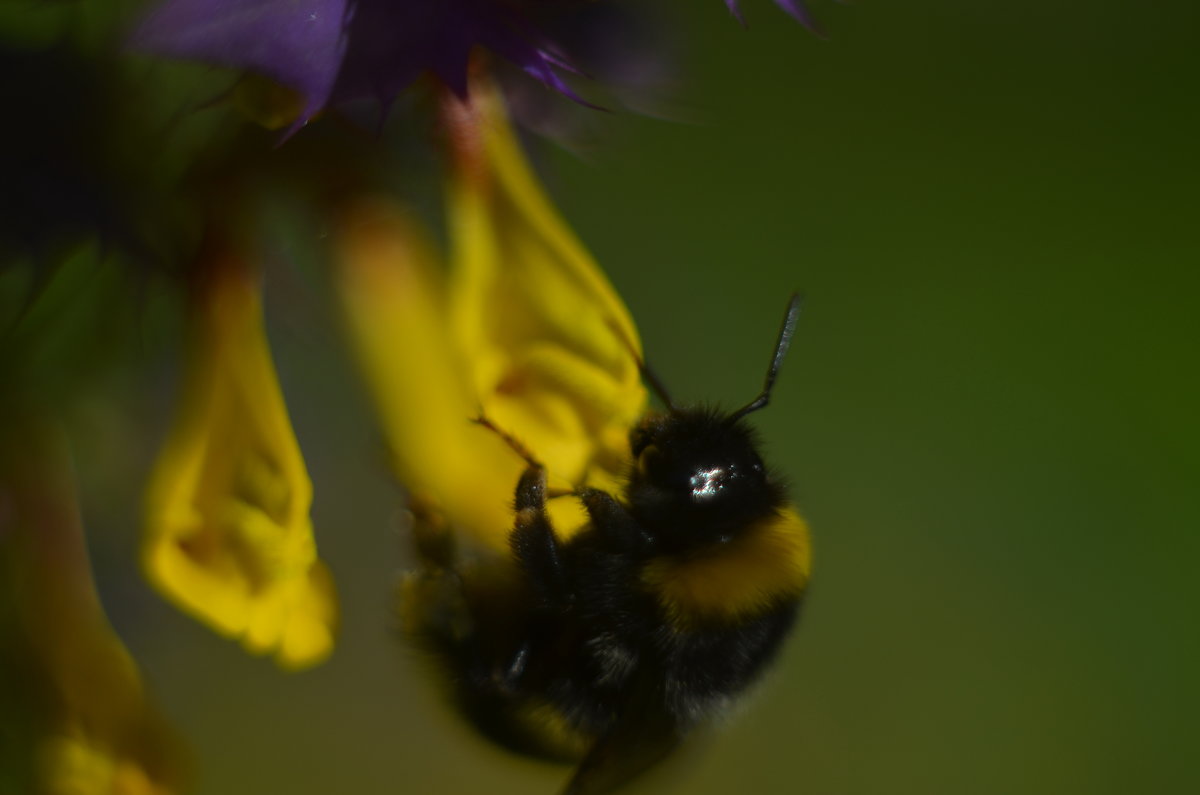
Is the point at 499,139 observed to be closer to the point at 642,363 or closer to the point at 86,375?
the point at 642,363

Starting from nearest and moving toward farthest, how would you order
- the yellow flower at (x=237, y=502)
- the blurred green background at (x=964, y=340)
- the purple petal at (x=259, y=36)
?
the purple petal at (x=259, y=36) < the yellow flower at (x=237, y=502) < the blurred green background at (x=964, y=340)

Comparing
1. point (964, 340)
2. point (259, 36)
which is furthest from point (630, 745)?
point (964, 340)

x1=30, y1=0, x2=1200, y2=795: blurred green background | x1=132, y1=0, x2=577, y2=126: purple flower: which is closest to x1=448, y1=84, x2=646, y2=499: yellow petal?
x1=132, y1=0, x2=577, y2=126: purple flower

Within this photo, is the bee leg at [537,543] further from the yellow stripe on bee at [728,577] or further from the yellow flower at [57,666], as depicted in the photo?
the yellow flower at [57,666]

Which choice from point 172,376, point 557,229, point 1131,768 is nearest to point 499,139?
point 557,229

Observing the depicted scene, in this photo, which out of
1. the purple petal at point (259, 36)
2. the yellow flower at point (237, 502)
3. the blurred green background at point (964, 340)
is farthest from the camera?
the blurred green background at point (964, 340)

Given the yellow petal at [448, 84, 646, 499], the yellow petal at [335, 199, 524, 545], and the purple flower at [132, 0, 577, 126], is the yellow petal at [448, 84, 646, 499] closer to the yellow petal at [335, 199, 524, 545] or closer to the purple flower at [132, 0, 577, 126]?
the yellow petal at [335, 199, 524, 545]

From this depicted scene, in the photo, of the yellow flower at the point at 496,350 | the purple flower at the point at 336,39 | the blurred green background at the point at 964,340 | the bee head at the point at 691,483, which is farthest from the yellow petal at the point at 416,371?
the blurred green background at the point at 964,340
